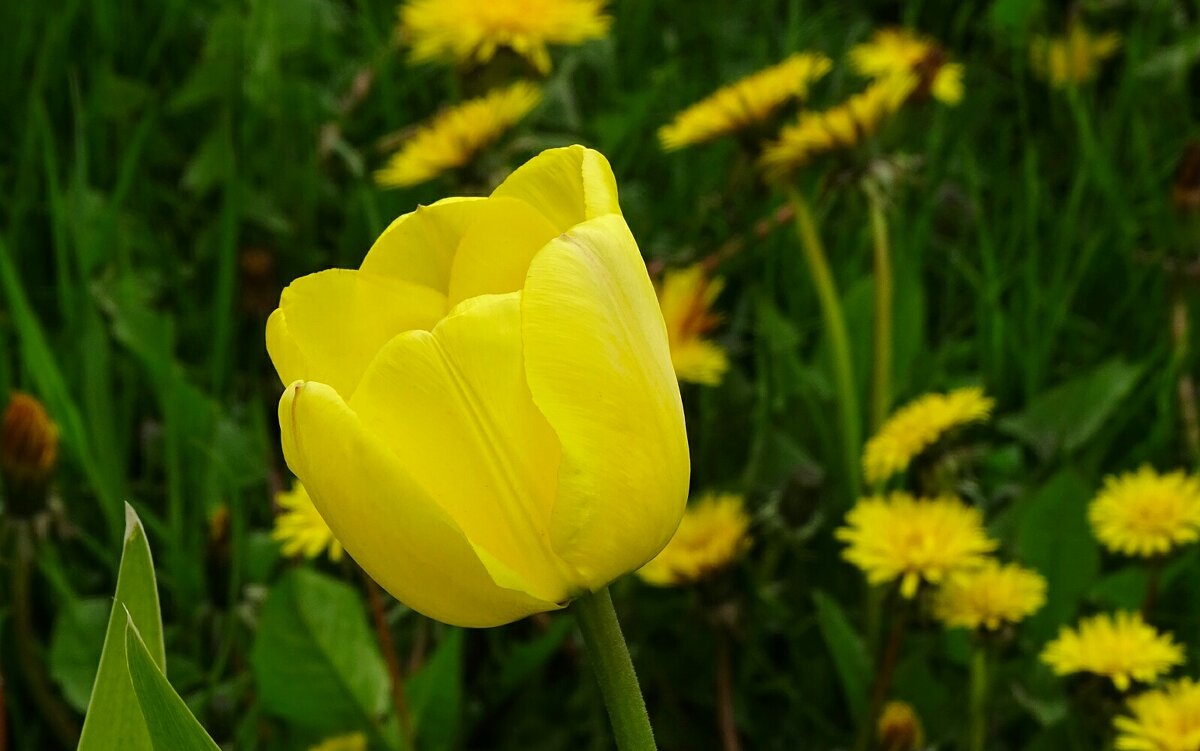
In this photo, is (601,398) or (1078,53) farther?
(1078,53)

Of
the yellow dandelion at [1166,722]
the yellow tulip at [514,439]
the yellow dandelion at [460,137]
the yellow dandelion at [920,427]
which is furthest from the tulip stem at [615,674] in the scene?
the yellow dandelion at [460,137]

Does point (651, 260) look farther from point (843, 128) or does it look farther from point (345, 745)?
point (345, 745)

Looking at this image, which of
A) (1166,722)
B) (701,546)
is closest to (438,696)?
(701,546)

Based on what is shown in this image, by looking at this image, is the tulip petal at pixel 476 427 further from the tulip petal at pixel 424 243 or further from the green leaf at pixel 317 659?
the green leaf at pixel 317 659

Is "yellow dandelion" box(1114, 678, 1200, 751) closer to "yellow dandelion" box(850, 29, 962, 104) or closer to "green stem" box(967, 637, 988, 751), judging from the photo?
"green stem" box(967, 637, 988, 751)

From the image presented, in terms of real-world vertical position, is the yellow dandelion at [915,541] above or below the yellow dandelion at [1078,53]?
above

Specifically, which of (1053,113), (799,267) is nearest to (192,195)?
(799,267)

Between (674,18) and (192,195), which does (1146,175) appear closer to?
(674,18)

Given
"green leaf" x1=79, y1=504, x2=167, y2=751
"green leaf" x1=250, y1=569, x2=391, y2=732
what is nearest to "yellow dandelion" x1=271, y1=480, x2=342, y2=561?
"green leaf" x1=250, y1=569, x2=391, y2=732
